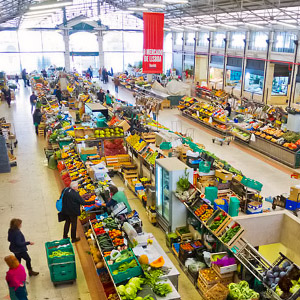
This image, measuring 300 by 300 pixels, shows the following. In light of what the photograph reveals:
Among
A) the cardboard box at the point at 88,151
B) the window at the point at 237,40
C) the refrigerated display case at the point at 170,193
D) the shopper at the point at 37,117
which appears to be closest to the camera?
the refrigerated display case at the point at 170,193

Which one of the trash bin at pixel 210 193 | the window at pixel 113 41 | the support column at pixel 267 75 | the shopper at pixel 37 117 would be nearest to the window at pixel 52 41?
the window at pixel 113 41

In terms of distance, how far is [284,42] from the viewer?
2200 cm

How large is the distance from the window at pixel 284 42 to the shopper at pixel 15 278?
67.3ft

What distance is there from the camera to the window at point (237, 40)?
26.8 m

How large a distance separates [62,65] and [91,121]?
101 ft

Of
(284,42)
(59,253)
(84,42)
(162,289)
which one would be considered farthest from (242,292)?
(84,42)

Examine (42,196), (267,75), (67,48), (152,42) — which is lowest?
(42,196)

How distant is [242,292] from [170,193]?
289 cm

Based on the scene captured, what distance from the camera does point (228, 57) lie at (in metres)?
28.6

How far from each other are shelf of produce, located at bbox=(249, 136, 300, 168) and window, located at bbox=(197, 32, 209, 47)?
19.9 meters

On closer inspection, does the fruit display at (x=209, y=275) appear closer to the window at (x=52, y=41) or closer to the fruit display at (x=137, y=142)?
the fruit display at (x=137, y=142)

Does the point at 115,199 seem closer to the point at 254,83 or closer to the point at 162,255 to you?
the point at 162,255

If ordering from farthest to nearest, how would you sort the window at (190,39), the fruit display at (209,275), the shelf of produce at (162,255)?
the window at (190,39), the fruit display at (209,275), the shelf of produce at (162,255)

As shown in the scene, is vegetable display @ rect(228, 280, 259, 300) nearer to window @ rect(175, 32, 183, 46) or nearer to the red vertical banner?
the red vertical banner
